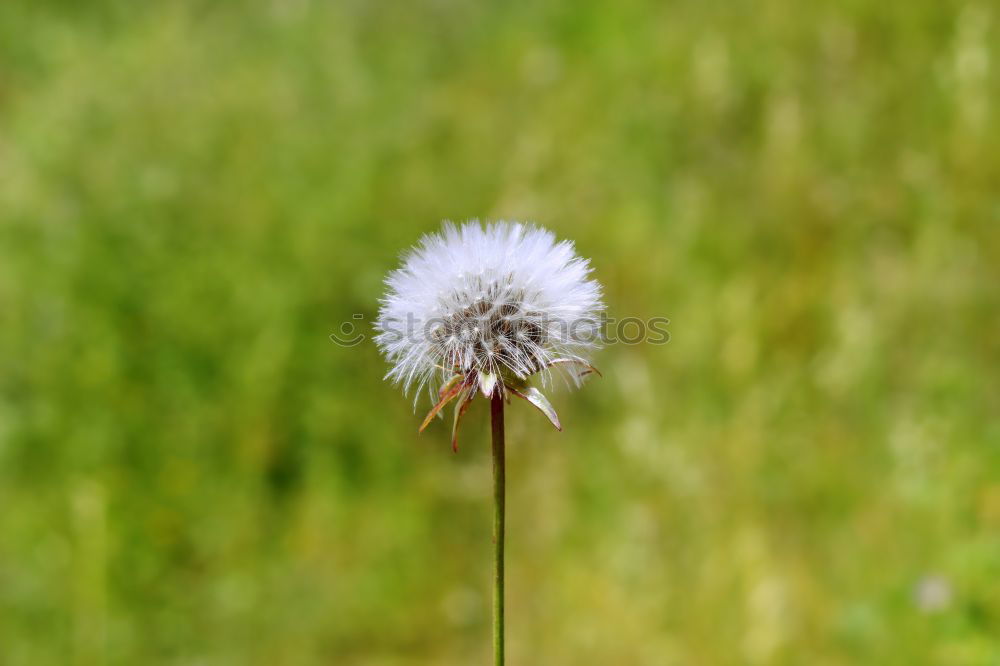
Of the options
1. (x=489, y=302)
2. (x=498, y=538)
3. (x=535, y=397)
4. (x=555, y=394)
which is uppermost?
(x=555, y=394)

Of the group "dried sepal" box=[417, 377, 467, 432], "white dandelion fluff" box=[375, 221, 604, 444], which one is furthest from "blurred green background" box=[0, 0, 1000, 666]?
"dried sepal" box=[417, 377, 467, 432]

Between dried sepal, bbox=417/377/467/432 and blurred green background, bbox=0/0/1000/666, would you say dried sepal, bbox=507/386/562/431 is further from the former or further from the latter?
blurred green background, bbox=0/0/1000/666

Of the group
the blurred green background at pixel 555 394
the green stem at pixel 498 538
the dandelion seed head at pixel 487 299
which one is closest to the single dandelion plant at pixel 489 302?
the dandelion seed head at pixel 487 299

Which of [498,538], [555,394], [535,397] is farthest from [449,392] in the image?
[555,394]

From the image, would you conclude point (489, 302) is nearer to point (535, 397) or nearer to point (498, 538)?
point (535, 397)

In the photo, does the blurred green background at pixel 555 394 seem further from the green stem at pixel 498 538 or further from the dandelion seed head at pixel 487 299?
the green stem at pixel 498 538

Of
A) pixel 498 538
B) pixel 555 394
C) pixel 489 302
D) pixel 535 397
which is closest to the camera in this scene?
pixel 498 538

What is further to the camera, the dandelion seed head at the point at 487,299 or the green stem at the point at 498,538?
the dandelion seed head at the point at 487,299

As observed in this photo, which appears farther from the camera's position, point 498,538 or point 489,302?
point 489,302

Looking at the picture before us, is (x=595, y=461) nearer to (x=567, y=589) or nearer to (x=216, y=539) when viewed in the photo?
(x=567, y=589)
